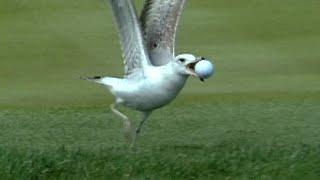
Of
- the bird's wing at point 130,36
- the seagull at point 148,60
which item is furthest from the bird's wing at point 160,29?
the bird's wing at point 130,36

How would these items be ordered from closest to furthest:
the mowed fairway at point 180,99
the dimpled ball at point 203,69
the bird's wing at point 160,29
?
the mowed fairway at point 180,99
the dimpled ball at point 203,69
the bird's wing at point 160,29

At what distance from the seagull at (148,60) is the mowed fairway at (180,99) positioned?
296mm

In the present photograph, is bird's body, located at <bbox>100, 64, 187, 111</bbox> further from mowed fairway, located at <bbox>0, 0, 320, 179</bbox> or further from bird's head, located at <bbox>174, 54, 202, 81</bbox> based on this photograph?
mowed fairway, located at <bbox>0, 0, 320, 179</bbox>

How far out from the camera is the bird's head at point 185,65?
18.8 ft

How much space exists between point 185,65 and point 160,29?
0.61 m

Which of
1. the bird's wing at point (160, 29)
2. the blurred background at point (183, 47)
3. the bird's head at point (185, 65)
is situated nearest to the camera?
the bird's head at point (185, 65)

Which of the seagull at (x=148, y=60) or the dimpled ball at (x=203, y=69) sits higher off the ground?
the dimpled ball at (x=203, y=69)

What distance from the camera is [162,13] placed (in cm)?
631

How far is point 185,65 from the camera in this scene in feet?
18.8

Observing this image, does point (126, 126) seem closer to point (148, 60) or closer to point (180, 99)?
point (148, 60)

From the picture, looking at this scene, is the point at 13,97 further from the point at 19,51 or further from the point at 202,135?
the point at 202,135

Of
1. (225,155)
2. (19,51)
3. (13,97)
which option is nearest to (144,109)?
(225,155)

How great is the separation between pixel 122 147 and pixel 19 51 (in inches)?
94.9

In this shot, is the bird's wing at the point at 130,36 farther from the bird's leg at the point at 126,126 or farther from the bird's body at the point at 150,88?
the bird's leg at the point at 126,126
